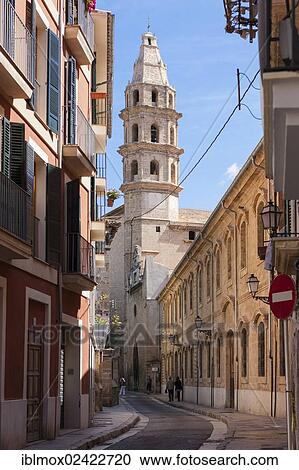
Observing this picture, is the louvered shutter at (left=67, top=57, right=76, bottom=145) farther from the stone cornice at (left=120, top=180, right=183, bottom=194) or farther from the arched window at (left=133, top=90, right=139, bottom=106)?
the arched window at (left=133, top=90, right=139, bottom=106)

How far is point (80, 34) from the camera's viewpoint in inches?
784

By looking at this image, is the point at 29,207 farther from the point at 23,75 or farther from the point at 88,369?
the point at 88,369

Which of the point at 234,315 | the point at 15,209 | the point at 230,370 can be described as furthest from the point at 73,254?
the point at 230,370

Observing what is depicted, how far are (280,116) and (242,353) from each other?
24.3 meters

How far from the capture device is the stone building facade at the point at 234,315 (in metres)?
27.5

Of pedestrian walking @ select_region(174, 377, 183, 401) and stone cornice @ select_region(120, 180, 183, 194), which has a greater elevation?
stone cornice @ select_region(120, 180, 183, 194)

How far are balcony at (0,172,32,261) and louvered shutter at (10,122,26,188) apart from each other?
409mm

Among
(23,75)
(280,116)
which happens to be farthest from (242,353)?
(280,116)

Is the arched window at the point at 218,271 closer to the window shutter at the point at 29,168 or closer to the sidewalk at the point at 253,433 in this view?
the sidewalk at the point at 253,433

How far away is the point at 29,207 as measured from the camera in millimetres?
15109

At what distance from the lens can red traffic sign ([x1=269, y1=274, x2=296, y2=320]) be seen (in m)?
10.5

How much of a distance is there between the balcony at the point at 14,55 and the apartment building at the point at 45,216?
18 mm

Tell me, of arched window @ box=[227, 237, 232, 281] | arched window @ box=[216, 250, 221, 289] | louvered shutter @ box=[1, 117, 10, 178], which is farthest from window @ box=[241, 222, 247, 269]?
louvered shutter @ box=[1, 117, 10, 178]

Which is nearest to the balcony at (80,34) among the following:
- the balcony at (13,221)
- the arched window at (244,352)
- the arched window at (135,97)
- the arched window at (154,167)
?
the balcony at (13,221)
